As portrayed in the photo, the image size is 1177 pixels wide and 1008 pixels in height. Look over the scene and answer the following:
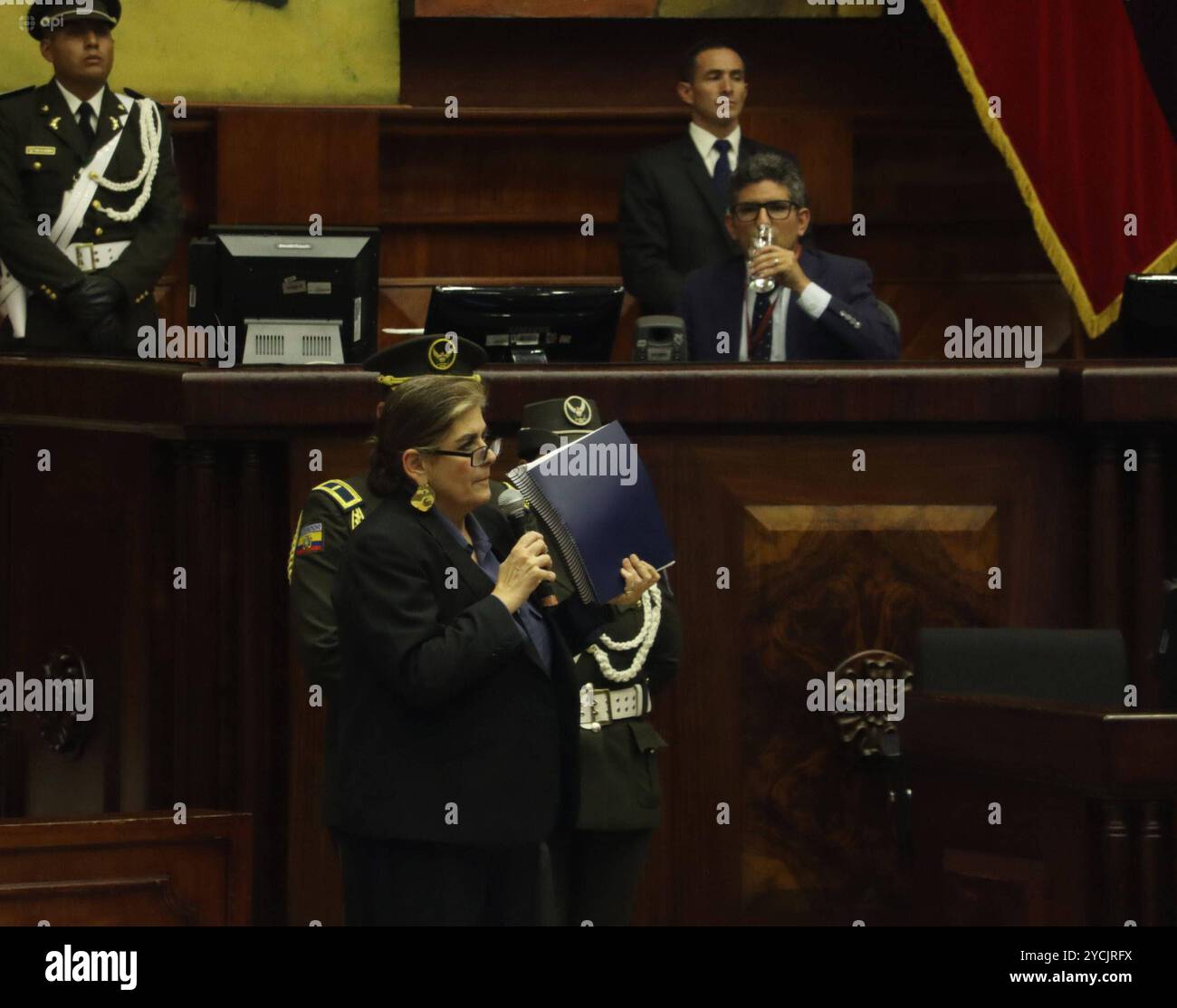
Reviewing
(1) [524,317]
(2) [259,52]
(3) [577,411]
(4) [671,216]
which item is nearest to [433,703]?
(3) [577,411]

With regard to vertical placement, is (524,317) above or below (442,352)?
above

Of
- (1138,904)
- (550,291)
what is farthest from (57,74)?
(1138,904)

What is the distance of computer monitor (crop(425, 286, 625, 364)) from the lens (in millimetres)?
4609

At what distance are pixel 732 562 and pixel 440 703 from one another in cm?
132

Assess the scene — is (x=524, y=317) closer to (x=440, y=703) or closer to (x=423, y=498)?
(x=423, y=498)

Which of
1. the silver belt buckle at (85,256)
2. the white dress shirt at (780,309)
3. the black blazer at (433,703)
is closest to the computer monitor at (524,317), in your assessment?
the white dress shirt at (780,309)

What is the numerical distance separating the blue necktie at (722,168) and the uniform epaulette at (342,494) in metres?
2.43

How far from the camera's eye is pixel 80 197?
5.52m

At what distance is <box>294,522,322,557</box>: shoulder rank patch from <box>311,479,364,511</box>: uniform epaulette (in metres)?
0.05

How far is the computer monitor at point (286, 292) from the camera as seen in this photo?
4703mm

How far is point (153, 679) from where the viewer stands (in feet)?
14.0

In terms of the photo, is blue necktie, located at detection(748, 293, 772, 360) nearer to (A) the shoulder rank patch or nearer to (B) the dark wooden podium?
(B) the dark wooden podium

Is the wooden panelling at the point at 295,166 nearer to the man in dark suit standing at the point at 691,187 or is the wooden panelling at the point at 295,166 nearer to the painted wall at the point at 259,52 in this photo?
the painted wall at the point at 259,52
